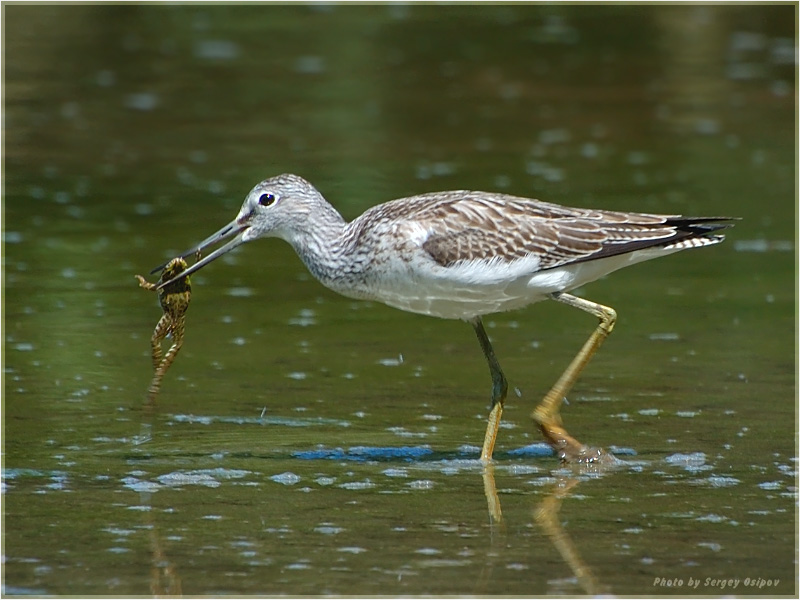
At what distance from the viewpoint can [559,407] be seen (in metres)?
9.53

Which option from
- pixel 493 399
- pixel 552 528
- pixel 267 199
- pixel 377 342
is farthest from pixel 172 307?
pixel 552 528

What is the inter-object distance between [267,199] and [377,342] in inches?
84.2

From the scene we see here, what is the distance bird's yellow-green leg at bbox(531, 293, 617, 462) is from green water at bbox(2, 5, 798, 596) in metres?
0.16

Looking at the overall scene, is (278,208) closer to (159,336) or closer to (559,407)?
(159,336)

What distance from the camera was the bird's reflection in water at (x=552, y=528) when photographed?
6867mm

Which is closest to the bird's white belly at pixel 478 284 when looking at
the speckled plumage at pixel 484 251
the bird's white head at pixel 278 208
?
the speckled plumage at pixel 484 251

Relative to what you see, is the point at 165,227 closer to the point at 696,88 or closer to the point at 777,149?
the point at 777,149

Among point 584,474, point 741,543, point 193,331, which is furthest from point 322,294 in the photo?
point 741,543

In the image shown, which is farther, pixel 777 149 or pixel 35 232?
pixel 777 149

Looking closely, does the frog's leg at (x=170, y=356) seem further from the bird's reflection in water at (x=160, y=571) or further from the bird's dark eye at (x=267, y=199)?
the bird's reflection in water at (x=160, y=571)

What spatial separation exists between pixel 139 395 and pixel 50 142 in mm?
8860

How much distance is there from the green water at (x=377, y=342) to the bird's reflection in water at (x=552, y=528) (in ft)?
0.08

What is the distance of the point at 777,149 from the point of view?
696 inches

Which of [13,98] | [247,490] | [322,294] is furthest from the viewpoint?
[13,98]
